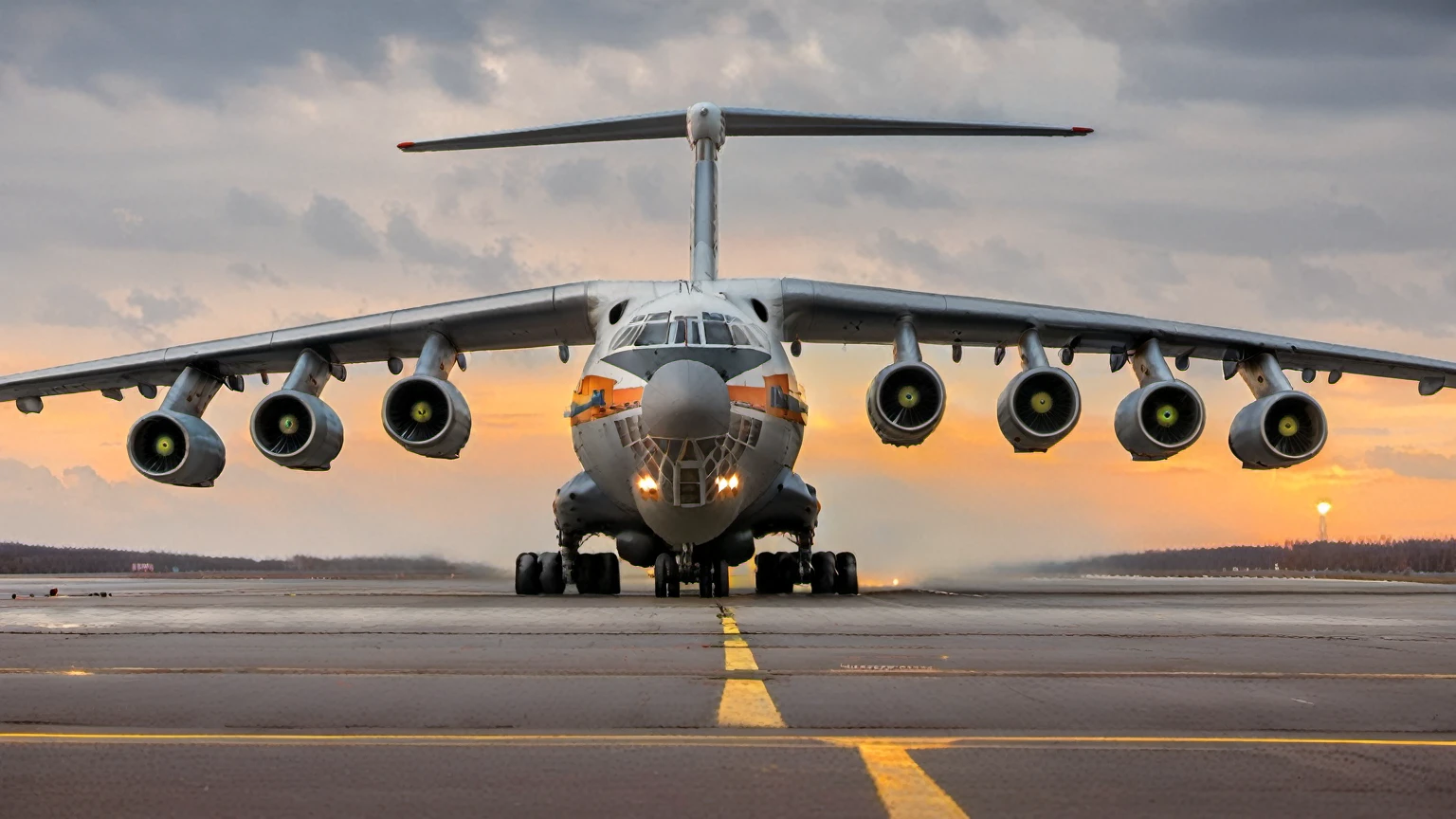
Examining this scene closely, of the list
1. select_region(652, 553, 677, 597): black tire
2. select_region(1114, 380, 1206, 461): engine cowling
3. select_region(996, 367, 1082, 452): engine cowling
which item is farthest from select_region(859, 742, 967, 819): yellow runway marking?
select_region(1114, 380, 1206, 461): engine cowling

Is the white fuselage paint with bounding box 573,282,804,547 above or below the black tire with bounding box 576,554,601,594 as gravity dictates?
above

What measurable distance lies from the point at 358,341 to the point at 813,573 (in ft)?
21.5

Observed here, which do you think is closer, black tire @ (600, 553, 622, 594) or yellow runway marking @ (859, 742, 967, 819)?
yellow runway marking @ (859, 742, 967, 819)

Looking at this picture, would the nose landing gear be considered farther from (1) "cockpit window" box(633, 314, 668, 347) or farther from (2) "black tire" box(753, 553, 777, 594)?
(1) "cockpit window" box(633, 314, 668, 347)

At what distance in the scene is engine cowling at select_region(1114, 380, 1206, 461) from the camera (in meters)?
17.0

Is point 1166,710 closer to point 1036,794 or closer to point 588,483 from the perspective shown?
point 1036,794

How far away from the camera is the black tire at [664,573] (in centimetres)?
1612

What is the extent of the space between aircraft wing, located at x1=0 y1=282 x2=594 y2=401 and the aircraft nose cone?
12.6 ft

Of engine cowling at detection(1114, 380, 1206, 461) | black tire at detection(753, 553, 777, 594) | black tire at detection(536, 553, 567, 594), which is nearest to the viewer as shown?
engine cowling at detection(1114, 380, 1206, 461)

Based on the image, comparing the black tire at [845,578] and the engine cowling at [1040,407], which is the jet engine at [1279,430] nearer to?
the engine cowling at [1040,407]

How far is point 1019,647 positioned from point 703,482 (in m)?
7.43

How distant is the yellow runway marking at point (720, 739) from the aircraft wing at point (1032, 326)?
13817 millimetres

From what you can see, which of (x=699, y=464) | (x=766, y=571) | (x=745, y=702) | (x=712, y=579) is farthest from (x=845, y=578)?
(x=745, y=702)

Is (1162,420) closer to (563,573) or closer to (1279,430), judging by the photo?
(1279,430)
